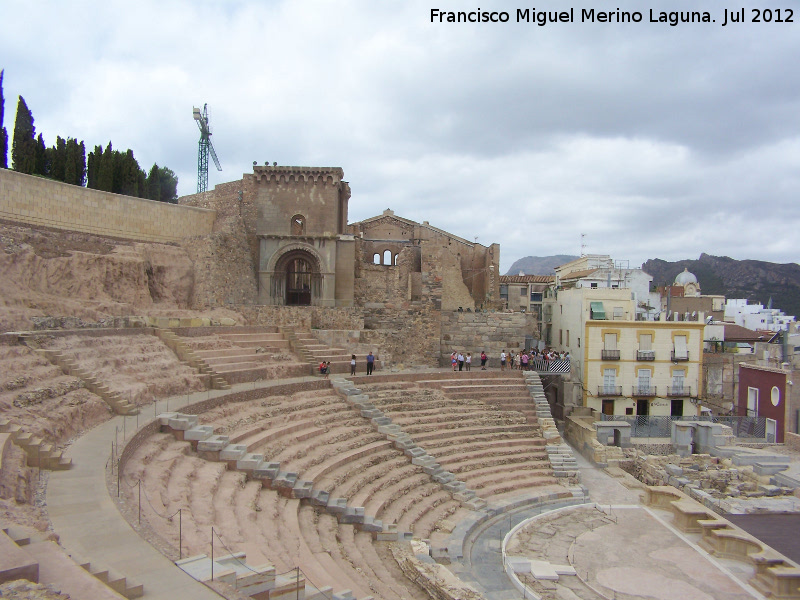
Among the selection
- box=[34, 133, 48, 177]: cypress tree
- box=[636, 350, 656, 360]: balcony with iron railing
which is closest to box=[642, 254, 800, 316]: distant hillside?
box=[636, 350, 656, 360]: balcony with iron railing

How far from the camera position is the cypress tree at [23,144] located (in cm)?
2459

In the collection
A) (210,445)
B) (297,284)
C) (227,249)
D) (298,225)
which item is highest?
(298,225)

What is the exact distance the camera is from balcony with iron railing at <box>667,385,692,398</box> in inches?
1028

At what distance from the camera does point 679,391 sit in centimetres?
2619

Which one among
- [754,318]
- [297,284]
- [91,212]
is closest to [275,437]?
[91,212]

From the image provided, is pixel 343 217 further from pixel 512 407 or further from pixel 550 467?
pixel 550 467

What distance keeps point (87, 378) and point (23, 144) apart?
17.6 meters

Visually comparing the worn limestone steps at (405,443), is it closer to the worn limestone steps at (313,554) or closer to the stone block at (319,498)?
the stone block at (319,498)

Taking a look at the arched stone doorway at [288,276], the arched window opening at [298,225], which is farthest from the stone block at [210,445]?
the arched window opening at [298,225]

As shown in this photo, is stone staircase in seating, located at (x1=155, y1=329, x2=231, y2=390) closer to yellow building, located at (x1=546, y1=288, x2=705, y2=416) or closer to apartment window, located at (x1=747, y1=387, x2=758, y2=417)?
yellow building, located at (x1=546, y1=288, x2=705, y2=416)

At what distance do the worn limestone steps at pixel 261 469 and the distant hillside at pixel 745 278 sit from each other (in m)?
80.7

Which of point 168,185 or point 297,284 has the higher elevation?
point 168,185

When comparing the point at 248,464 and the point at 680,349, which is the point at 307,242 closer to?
the point at 248,464

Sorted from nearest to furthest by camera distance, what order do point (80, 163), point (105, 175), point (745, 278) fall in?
point (105, 175)
point (80, 163)
point (745, 278)
